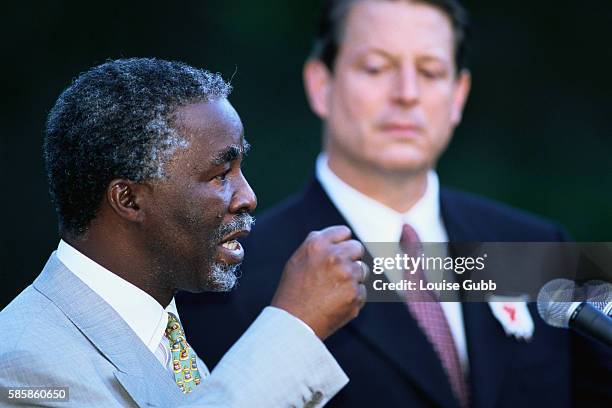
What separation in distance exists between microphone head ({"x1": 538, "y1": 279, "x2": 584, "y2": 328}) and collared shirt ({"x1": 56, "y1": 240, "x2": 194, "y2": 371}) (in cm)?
63

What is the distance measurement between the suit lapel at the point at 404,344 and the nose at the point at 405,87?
0.50 meters

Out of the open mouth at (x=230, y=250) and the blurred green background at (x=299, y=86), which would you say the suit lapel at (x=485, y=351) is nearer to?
the blurred green background at (x=299, y=86)

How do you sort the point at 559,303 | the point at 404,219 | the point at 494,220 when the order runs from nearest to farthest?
1. the point at 559,303
2. the point at 404,219
3. the point at 494,220

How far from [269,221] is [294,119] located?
0.37 m

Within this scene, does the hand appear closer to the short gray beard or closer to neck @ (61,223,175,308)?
the short gray beard

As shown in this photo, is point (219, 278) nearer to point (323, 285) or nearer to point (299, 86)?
point (323, 285)

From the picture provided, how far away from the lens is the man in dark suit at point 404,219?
1.88 metres

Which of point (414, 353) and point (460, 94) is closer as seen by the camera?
point (414, 353)

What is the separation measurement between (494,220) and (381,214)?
1.06 ft

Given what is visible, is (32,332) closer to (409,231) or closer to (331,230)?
(331,230)

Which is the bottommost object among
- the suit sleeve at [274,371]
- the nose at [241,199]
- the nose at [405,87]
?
the suit sleeve at [274,371]

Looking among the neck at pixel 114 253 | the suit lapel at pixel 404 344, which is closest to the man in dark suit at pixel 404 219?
the suit lapel at pixel 404 344

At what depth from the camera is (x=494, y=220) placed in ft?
7.16

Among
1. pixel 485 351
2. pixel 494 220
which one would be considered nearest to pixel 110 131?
pixel 485 351
